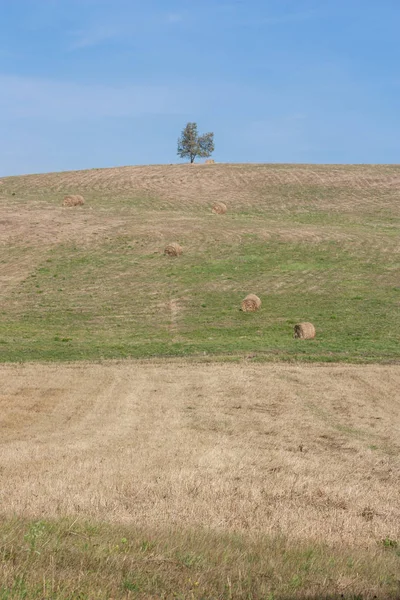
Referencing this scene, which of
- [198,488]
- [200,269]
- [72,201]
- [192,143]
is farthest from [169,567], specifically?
[192,143]

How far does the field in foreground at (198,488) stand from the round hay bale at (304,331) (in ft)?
32.5

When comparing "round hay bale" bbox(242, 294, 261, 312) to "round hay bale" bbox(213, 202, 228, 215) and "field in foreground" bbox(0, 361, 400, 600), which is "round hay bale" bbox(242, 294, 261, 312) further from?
"round hay bale" bbox(213, 202, 228, 215)

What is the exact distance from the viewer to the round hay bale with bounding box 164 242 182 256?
56531 mm

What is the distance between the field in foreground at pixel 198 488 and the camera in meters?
7.78

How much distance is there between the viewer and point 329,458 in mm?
16609

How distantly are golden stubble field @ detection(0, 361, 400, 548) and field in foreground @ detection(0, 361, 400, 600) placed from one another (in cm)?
5

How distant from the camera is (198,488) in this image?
13016 mm

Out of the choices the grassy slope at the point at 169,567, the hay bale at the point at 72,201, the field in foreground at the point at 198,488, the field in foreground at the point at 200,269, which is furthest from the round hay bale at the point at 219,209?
the grassy slope at the point at 169,567

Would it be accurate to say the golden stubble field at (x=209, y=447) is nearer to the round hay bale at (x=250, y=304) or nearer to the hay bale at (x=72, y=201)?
the round hay bale at (x=250, y=304)

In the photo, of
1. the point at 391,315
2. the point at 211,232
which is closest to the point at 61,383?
the point at 391,315

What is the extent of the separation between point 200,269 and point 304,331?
1658cm

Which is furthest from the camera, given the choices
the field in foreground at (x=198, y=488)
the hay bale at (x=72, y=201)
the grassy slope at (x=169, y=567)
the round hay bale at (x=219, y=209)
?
the round hay bale at (x=219, y=209)

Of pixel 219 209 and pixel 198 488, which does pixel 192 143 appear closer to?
pixel 219 209

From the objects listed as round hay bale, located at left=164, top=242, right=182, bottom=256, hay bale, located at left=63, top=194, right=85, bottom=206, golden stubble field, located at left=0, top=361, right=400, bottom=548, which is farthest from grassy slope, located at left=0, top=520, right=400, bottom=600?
hay bale, located at left=63, top=194, right=85, bottom=206
